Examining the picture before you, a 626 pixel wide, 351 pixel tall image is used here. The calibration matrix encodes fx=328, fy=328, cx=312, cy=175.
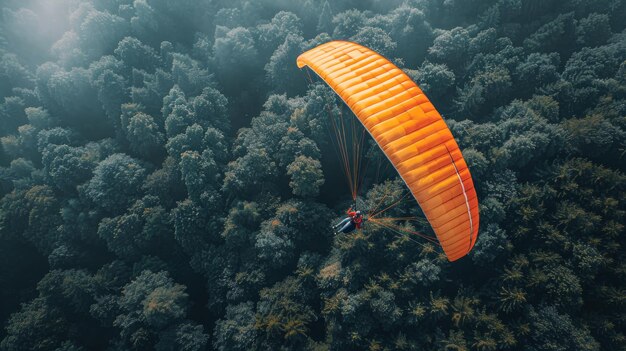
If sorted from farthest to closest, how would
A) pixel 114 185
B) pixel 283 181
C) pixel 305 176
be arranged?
pixel 283 181 < pixel 114 185 < pixel 305 176

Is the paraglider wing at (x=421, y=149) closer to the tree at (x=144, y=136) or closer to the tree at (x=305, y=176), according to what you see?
the tree at (x=305, y=176)

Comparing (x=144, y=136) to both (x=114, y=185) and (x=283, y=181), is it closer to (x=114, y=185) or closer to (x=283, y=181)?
(x=114, y=185)

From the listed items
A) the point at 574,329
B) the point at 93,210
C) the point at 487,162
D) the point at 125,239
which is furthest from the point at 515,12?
the point at 93,210

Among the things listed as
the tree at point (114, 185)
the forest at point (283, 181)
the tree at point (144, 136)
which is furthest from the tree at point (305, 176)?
the tree at point (114, 185)

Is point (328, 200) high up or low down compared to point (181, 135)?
down

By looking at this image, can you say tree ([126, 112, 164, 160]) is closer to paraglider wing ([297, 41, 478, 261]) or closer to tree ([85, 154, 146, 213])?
tree ([85, 154, 146, 213])

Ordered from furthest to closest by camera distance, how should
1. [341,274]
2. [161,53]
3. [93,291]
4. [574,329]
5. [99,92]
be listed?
[161,53]
[99,92]
[93,291]
[341,274]
[574,329]

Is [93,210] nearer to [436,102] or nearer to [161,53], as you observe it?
[161,53]

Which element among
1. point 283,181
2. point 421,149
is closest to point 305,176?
point 283,181
